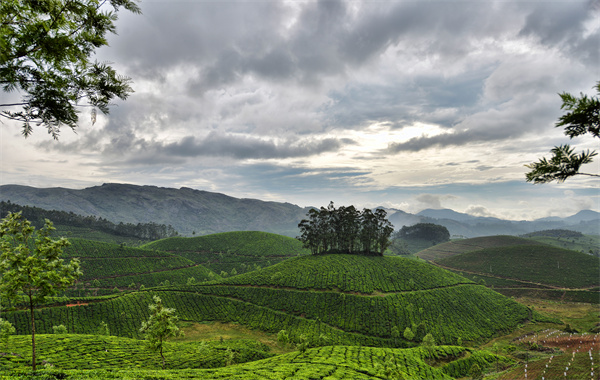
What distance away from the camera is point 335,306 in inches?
2459

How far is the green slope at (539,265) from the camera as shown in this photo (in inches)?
4215

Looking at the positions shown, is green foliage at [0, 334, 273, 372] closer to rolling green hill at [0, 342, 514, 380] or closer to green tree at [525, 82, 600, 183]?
rolling green hill at [0, 342, 514, 380]

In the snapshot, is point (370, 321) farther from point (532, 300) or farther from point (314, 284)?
point (532, 300)

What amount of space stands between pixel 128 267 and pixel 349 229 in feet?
314

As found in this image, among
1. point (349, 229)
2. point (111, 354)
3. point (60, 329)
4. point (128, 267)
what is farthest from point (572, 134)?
point (128, 267)

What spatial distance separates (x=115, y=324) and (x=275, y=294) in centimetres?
3844

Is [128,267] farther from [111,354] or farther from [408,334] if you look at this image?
[408,334]

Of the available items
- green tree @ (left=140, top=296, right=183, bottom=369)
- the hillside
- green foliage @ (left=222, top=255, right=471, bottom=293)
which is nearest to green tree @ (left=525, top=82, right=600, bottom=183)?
green tree @ (left=140, top=296, right=183, bottom=369)

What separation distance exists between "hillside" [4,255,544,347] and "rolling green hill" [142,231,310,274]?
45351 mm

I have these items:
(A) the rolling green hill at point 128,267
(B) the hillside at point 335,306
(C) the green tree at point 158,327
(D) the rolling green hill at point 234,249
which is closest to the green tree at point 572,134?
(C) the green tree at point 158,327

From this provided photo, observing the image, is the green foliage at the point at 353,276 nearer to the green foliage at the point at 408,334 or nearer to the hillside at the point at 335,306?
the hillside at the point at 335,306

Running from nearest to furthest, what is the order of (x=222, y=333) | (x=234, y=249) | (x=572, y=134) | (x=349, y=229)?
(x=572, y=134)
(x=222, y=333)
(x=349, y=229)
(x=234, y=249)

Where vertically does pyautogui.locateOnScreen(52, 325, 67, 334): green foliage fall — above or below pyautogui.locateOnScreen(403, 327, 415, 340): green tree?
above

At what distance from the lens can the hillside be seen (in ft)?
176
